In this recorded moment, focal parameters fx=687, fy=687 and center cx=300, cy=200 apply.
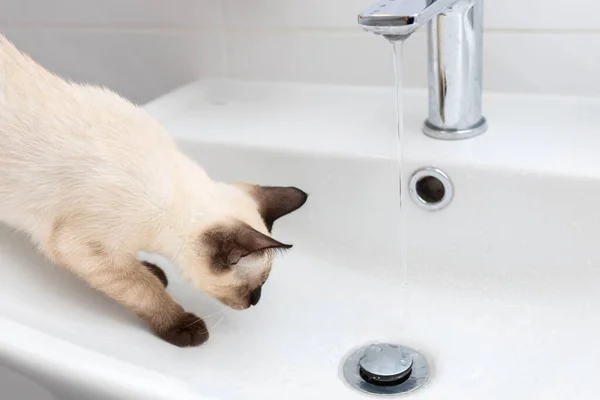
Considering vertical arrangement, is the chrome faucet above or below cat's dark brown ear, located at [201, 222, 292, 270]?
above

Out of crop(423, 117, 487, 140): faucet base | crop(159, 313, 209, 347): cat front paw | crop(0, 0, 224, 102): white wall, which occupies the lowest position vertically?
crop(159, 313, 209, 347): cat front paw

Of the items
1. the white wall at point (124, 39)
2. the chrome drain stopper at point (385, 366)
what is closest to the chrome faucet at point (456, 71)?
the chrome drain stopper at point (385, 366)

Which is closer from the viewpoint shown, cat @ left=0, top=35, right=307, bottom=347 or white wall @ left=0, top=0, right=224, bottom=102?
cat @ left=0, top=35, right=307, bottom=347

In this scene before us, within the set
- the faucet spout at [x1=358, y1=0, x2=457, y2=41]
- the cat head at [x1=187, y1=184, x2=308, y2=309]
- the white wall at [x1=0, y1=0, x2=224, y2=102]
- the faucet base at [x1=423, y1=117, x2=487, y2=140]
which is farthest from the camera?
the white wall at [x1=0, y1=0, x2=224, y2=102]

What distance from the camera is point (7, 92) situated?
0.70 meters

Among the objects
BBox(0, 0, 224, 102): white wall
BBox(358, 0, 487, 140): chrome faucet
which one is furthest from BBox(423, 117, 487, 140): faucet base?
BBox(0, 0, 224, 102): white wall

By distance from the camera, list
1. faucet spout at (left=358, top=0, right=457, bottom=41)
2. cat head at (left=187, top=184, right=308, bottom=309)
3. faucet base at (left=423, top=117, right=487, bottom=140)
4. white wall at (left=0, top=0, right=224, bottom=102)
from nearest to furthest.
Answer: faucet spout at (left=358, top=0, right=457, bottom=41) → cat head at (left=187, top=184, right=308, bottom=309) → faucet base at (left=423, top=117, right=487, bottom=140) → white wall at (left=0, top=0, right=224, bottom=102)

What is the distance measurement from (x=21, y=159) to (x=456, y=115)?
1.58 feet

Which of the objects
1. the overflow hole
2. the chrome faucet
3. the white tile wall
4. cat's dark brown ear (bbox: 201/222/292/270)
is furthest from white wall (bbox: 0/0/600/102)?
cat's dark brown ear (bbox: 201/222/292/270)

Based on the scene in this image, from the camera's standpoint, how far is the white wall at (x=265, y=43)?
848 millimetres

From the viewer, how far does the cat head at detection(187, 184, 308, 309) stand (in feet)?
2.27

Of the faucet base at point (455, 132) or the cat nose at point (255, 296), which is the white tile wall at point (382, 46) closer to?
the faucet base at point (455, 132)

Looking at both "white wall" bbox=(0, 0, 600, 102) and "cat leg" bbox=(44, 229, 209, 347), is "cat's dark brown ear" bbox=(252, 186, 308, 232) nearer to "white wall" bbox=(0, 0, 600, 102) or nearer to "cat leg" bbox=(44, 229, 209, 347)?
"cat leg" bbox=(44, 229, 209, 347)

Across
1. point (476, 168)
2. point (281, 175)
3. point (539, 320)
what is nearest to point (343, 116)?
point (281, 175)
